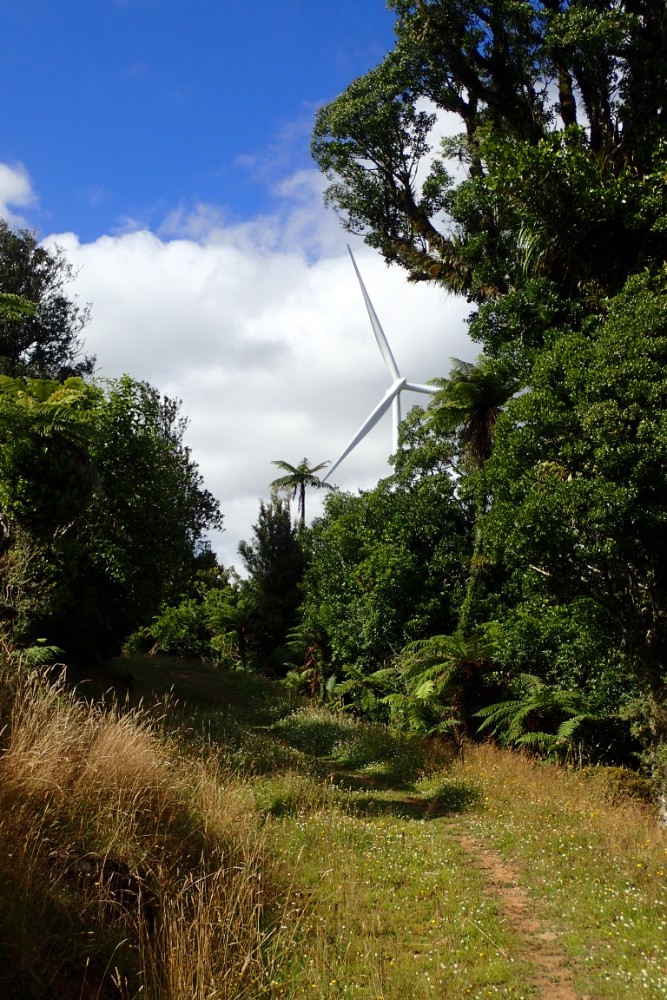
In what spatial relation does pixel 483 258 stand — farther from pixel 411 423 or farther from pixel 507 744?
pixel 507 744

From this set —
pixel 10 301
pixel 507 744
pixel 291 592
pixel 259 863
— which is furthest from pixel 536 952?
pixel 291 592

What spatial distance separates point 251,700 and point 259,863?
50.1 ft

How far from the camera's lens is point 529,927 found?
6699 mm

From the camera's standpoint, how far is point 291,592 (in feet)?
95.8

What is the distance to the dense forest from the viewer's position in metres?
11.0

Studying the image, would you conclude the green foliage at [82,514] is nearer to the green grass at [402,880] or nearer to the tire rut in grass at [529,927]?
the green grass at [402,880]

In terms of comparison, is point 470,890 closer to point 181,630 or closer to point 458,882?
point 458,882

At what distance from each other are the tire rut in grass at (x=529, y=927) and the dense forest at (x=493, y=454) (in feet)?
13.3

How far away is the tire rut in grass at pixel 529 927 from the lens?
5.70 metres

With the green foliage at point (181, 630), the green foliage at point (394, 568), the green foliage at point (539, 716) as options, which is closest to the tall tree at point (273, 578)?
the green foliage at point (181, 630)

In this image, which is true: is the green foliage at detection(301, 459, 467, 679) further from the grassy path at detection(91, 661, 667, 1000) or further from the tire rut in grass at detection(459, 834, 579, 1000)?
the tire rut in grass at detection(459, 834, 579, 1000)

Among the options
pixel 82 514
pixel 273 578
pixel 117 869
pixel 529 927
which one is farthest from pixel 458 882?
pixel 273 578

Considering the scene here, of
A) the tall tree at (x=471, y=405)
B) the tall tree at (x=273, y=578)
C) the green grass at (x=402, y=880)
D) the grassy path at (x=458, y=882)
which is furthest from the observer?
the tall tree at (x=273, y=578)

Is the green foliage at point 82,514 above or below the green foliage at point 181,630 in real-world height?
above
